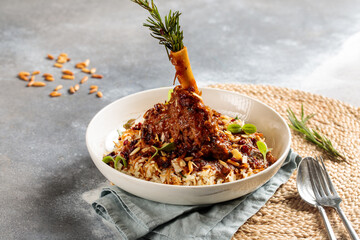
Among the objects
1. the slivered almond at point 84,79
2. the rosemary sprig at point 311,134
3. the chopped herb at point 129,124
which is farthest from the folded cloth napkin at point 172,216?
the slivered almond at point 84,79

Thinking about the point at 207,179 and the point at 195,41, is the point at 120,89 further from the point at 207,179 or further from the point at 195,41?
the point at 207,179

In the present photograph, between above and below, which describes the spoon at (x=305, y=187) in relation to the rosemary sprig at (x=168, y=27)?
below

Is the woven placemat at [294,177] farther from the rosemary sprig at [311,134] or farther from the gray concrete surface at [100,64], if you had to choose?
the gray concrete surface at [100,64]

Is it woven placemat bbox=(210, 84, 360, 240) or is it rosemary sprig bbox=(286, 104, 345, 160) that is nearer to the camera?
woven placemat bbox=(210, 84, 360, 240)

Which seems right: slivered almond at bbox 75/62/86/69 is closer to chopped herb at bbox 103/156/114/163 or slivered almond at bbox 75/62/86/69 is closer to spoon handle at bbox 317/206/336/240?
chopped herb at bbox 103/156/114/163

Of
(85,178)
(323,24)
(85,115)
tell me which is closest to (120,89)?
(85,115)

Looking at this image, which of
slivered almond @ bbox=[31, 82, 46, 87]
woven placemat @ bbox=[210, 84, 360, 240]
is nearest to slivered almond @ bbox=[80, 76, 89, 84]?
slivered almond @ bbox=[31, 82, 46, 87]

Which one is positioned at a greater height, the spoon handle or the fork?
the fork
